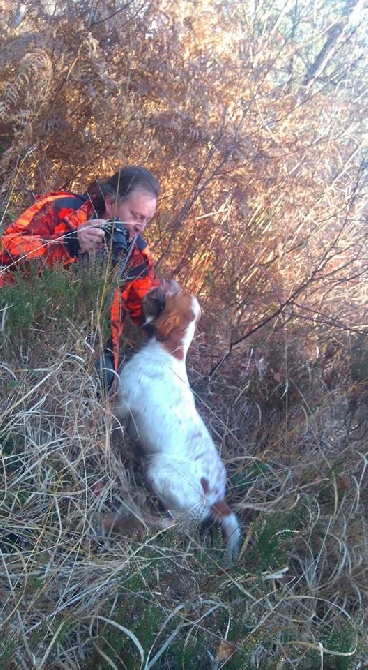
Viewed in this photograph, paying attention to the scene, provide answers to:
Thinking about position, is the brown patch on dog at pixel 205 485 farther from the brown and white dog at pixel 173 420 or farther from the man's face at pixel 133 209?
the man's face at pixel 133 209

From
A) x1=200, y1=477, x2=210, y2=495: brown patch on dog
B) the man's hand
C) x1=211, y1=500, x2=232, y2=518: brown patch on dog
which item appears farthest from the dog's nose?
x1=211, y1=500, x2=232, y2=518: brown patch on dog

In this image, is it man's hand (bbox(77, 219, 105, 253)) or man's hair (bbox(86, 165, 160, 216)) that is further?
man's hair (bbox(86, 165, 160, 216))

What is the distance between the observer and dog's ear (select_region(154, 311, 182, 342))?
149 inches

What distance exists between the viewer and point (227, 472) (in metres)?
3.73

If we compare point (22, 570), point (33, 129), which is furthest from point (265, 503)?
point (33, 129)

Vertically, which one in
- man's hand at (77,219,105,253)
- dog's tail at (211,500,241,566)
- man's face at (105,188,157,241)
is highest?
man's face at (105,188,157,241)

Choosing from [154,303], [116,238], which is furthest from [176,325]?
[116,238]

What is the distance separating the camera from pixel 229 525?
3242 millimetres

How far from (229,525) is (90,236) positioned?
164 cm

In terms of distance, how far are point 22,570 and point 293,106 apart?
163 inches

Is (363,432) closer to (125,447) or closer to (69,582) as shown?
(125,447)

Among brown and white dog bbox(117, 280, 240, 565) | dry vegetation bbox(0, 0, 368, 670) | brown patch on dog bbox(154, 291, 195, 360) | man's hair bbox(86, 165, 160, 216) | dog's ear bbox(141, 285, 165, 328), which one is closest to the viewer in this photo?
dry vegetation bbox(0, 0, 368, 670)

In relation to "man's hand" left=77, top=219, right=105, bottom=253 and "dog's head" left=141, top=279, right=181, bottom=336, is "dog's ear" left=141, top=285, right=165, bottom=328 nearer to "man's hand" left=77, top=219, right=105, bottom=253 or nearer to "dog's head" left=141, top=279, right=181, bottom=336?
A: "dog's head" left=141, top=279, right=181, bottom=336

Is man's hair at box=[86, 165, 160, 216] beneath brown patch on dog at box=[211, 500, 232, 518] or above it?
above
